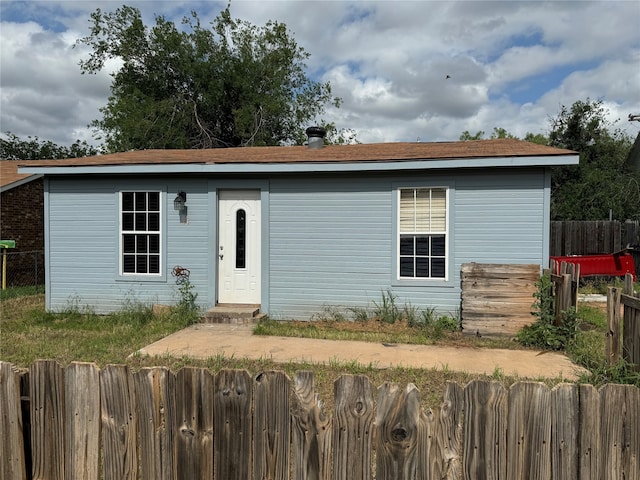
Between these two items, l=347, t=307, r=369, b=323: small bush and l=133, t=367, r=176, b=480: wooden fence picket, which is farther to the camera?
l=347, t=307, r=369, b=323: small bush

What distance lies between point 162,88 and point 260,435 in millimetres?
27422

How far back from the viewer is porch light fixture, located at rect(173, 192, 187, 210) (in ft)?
29.5

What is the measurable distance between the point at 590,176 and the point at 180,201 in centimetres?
1448

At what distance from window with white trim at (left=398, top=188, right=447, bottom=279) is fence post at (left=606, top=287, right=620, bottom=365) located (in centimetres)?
339

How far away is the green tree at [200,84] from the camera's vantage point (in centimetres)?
2477

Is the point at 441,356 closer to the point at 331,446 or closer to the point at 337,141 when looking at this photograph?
the point at 331,446

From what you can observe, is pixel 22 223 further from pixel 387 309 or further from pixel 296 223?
pixel 387 309

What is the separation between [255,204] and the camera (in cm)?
901

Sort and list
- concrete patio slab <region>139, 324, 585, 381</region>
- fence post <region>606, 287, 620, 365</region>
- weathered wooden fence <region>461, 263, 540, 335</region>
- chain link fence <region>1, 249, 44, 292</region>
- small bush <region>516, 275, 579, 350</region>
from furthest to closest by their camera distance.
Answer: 1. chain link fence <region>1, 249, 44, 292</region>
2. weathered wooden fence <region>461, 263, 540, 335</region>
3. small bush <region>516, 275, 579, 350</region>
4. concrete patio slab <region>139, 324, 585, 381</region>
5. fence post <region>606, 287, 620, 365</region>

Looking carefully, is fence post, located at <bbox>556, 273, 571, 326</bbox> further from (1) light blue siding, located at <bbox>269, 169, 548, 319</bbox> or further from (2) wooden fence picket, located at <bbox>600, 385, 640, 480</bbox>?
(2) wooden fence picket, located at <bbox>600, 385, 640, 480</bbox>

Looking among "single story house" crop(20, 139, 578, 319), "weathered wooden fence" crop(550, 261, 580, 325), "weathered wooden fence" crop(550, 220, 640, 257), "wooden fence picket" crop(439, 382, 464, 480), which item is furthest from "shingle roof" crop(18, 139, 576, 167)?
"wooden fence picket" crop(439, 382, 464, 480)

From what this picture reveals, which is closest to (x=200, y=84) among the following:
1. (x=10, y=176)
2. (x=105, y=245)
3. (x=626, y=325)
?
(x=10, y=176)

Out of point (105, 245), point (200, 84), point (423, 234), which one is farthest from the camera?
point (200, 84)

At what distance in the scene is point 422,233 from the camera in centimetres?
830
